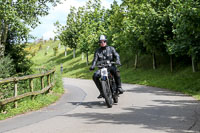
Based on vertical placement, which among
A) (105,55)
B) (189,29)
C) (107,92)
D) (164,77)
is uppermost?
(189,29)

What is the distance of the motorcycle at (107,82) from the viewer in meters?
8.63

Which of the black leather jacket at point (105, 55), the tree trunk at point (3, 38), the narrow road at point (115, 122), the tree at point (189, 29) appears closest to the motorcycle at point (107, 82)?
the black leather jacket at point (105, 55)

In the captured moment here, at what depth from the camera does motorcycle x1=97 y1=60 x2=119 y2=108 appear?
8633 millimetres

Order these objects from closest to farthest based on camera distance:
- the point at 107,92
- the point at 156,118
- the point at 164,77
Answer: the point at 156,118, the point at 107,92, the point at 164,77

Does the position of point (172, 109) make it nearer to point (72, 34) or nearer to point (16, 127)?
point (16, 127)

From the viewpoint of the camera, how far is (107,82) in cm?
891

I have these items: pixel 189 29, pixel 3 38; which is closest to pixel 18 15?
pixel 3 38

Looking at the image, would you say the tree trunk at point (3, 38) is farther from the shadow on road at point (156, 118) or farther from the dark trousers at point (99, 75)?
the shadow on road at point (156, 118)

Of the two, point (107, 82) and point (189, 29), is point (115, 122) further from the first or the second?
point (189, 29)

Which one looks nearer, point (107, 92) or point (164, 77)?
point (107, 92)

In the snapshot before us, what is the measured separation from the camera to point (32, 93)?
1012cm

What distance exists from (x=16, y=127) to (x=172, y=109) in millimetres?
4540

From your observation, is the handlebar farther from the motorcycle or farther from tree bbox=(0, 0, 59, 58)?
tree bbox=(0, 0, 59, 58)

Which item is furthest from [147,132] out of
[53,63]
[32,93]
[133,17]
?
[133,17]
